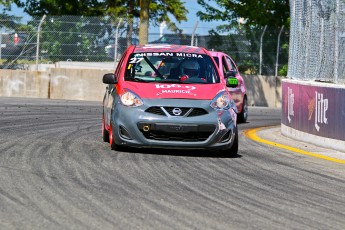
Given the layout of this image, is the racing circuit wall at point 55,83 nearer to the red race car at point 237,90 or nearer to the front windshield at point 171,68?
the red race car at point 237,90

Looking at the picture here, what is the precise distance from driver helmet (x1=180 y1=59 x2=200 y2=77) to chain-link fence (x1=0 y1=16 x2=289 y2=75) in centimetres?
1822

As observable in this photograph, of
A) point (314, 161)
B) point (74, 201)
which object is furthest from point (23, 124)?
point (74, 201)

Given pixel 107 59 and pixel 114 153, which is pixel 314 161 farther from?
pixel 107 59

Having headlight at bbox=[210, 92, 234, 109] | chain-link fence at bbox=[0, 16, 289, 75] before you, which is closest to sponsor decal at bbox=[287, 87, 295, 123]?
headlight at bbox=[210, 92, 234, 109]

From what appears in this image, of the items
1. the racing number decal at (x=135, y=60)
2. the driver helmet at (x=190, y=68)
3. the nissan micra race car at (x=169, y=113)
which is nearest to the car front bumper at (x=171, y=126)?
the nissan micra race car at (x=169, y=113)

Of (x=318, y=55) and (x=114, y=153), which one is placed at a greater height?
(x=318, y=55)

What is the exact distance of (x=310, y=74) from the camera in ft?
57.0

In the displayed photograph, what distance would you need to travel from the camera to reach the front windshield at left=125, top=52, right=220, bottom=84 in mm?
14508

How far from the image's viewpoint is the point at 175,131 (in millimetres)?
13258

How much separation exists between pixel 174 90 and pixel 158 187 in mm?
3815

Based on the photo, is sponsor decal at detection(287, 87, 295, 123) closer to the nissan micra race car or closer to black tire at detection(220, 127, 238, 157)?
the nissan micra race car

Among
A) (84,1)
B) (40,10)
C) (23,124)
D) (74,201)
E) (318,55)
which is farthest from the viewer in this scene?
(84,1)

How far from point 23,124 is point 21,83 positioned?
46.0 ft

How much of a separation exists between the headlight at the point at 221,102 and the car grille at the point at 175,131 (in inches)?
13.5
